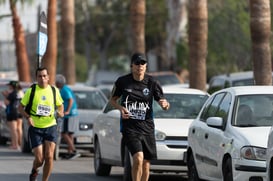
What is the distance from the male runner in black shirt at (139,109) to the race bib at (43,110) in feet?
5.94

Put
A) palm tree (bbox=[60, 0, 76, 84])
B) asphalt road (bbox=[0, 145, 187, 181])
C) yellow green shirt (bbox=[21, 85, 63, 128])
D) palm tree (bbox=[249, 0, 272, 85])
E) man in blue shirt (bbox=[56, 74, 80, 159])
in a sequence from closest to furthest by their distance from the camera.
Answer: yellow green shirt (bbox=[21, 85, 63, 128]) < asphalt road (bbox=[0, 145, 187, 181]) < palm tree (bbox=[249, 0, 272, 85]) < man in blue shirt (bbox=[56, 74, 80, 159]) < palm tree (bbox=[60, 0, 76, 84])

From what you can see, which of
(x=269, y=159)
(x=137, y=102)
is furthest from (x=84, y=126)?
(x=269, y=159)

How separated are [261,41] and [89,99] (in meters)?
5.74

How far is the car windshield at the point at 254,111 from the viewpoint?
12812mm

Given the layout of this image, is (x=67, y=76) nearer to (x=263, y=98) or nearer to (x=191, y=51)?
(x=191, y=51)

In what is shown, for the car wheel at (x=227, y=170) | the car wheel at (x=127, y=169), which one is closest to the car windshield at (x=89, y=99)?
the car wheel at (x=127, y=169)

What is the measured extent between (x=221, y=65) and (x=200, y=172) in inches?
1656

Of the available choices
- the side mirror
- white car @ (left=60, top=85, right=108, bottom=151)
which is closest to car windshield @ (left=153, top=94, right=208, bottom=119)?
the side mirror

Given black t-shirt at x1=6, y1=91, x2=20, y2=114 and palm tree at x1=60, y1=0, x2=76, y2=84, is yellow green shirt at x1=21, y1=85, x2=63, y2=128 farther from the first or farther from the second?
palm tree at x1=60, y1=0, x2=76, y2=84

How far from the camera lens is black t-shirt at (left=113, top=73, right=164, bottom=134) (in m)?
12.9

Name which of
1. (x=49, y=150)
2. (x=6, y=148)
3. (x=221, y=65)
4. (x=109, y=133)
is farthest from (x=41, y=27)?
(x=221, y=65)

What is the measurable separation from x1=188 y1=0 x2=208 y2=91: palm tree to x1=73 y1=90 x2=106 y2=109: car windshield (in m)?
3.11

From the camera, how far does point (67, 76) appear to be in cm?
3694

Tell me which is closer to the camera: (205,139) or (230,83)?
(205,139)
